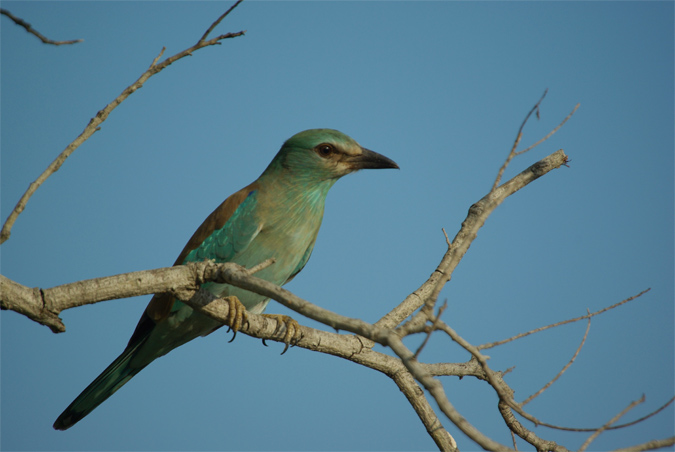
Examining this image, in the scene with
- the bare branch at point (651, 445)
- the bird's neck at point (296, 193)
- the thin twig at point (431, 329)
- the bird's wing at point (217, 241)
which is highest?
the bird's neck at point (296, 193)

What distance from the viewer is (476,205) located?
4.05m

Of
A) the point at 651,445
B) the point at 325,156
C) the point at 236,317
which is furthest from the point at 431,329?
the point at 325,156

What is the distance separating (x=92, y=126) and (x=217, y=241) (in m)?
1.68

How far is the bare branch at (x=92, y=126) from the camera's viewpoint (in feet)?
8.05

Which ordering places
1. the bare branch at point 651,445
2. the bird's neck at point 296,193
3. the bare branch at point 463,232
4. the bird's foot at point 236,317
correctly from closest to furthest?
the bare branch at point 651,445 < the bird's foot at point 236,317 < the bare branch at point 463,232 < the bird's neck at point 296,193

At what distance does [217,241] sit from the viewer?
13.8 feet

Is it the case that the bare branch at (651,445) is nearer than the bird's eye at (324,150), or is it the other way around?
the bare branch at (651,445)

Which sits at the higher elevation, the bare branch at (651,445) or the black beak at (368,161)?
the black beak at (368,161)

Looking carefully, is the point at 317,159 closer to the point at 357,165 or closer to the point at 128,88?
the point at 357,165

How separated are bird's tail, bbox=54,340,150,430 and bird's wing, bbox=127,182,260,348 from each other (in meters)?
0.13

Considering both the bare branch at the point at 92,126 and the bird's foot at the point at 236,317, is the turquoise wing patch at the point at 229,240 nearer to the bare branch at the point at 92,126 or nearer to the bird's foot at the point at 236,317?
the bird's foot at the point at 236,317

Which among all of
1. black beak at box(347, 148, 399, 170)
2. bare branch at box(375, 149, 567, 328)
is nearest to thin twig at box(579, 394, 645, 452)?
bare branch at box(375, 149, 567, 328)

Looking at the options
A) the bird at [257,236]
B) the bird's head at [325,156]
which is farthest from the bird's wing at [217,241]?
the bird's head at [325,156]

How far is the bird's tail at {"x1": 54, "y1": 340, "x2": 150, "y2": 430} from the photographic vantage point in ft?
13.7
